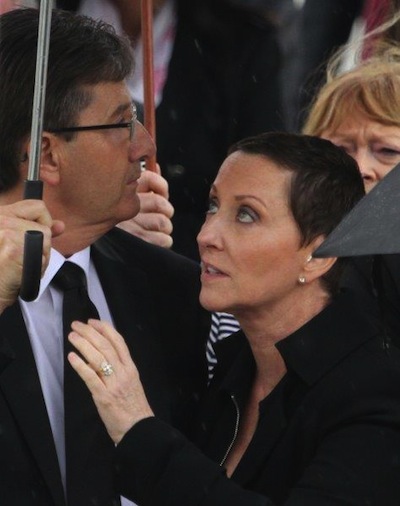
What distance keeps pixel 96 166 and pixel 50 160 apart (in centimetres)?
12

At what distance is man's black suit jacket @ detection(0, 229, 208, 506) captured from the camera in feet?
11.7

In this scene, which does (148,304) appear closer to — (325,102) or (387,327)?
(387,327)

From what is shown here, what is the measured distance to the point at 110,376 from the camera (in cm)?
338

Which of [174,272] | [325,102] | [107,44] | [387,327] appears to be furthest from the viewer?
[325,102]

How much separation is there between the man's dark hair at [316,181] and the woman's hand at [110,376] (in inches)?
22.2

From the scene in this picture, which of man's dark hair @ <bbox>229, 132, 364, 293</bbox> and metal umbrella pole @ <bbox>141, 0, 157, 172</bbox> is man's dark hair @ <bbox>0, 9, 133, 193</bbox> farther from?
man's dark hair @ <bbox>229, 132, 364, 293</bbox>

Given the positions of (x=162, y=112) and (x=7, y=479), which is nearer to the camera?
(x=7, y=479)


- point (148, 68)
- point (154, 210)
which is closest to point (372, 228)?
point (148, 68)

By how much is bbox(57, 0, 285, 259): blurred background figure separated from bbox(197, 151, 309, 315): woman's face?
1.50 m

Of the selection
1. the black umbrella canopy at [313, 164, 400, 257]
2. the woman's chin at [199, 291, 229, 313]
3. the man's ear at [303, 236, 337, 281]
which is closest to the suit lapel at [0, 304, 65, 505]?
the woman's chin at [199, 291, 229, 313]

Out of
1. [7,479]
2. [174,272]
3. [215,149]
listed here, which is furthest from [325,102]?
[7,479]

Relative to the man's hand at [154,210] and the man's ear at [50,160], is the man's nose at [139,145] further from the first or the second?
the man's hand at [154,210]

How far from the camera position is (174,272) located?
4270 mm

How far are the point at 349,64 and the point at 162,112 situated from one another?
0.70 m
